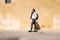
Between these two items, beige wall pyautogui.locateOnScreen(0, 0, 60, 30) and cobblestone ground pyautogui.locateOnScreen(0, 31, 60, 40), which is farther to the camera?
beige wall pyautogui.locateOnScreen(0, 0, 60, 30)

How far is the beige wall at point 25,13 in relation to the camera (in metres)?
14.3

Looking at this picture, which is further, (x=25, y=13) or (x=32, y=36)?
(x=25, y=13)

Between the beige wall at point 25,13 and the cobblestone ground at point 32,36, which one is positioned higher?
the beige wall at point 25,13

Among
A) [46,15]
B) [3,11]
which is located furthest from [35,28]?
[3,11]

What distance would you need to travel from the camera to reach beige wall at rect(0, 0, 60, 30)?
1433 centimetres

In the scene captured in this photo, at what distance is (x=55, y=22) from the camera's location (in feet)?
46.6

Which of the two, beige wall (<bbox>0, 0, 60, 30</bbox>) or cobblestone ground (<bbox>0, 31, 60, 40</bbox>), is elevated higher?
beige wall (<bbox>0, 0, 60, 30</bbox>)

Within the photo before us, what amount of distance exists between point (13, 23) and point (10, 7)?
1.35m

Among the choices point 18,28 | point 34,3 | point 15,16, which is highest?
point 34,3

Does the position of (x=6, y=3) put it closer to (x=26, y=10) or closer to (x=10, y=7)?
(x=10, y=7)

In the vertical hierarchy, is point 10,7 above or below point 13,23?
above

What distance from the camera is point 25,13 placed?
1533 cm

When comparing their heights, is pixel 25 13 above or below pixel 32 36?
above

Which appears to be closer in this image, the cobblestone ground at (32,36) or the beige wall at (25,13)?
the cobblestone ground at (32,36)
